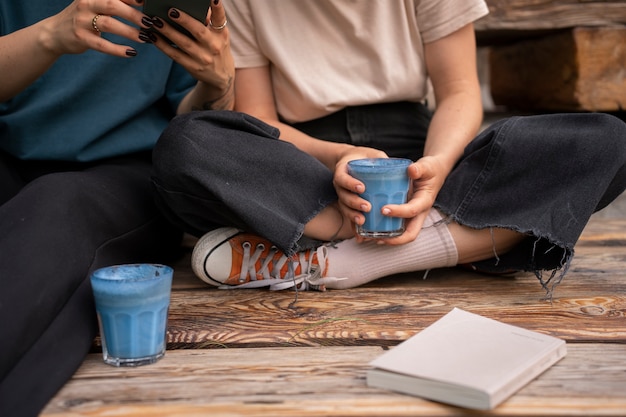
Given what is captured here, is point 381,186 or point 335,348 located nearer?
point 335,348

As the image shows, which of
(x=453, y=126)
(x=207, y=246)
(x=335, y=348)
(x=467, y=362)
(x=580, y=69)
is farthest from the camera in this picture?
(x=580, y=69)

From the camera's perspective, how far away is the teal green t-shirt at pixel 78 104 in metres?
1.75

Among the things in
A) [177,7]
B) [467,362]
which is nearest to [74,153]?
[177,7]

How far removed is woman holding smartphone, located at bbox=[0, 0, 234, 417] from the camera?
122 centimetres

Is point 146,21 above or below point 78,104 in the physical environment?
above

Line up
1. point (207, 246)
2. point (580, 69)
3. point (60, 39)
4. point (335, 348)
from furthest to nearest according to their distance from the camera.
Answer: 1. point (580, 69)
2. point (207, 246)
3. point (60, 39)
4. point (335, 348)

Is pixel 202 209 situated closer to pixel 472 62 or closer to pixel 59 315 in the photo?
pixel 59 315

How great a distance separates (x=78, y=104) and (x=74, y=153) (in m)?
0.13

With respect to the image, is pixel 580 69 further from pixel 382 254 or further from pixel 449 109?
pixel 382 254

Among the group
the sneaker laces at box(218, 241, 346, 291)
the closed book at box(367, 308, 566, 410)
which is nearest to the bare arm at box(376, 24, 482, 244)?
the sneaker laces at box(218, 241, 346, 291)

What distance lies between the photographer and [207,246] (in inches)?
67.2

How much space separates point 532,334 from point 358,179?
0.47 m

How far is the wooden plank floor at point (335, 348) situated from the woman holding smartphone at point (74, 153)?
0.30ft

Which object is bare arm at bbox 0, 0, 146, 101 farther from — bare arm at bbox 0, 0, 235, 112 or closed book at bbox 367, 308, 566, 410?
closed book at bbox 367, 308, 566, 410
